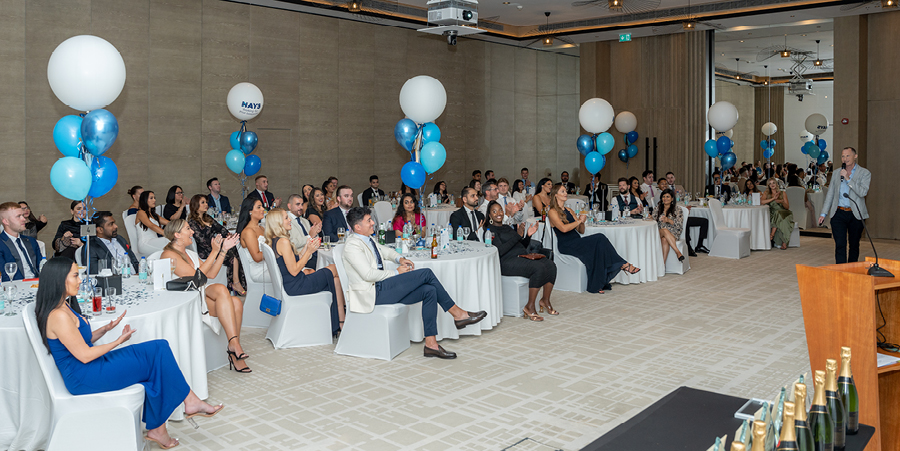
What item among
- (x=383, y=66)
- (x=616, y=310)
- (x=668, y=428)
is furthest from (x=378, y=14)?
(x=668, y=428)

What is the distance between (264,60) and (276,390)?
8.98 m

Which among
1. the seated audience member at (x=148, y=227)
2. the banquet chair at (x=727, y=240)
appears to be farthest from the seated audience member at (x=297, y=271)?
the banquet chair at (x=727, y=240)

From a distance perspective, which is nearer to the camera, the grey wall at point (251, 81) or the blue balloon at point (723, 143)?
the grey wall at point (251, 81)

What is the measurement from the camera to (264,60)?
12.7m

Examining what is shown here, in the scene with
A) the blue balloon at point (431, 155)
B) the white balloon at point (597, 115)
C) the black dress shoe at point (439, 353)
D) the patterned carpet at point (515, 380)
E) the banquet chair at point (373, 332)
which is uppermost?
the white balloon at point (597, 115)

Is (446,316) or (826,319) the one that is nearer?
(826,319)

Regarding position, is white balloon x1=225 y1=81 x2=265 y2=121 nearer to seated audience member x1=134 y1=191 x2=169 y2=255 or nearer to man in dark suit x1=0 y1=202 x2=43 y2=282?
seated audience member x1=134 y1=191 x2=169 y2=255

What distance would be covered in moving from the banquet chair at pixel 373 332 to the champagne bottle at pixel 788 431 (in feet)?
13.5

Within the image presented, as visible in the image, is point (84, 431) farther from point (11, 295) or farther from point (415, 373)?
point (415, 373)

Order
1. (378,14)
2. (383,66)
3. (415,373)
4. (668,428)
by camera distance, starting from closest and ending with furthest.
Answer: (668,428)
(415,373)
(378,14)
(383,66)

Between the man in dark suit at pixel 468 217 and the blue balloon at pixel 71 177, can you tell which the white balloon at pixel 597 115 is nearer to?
the man in dark suit at pixel 468 217

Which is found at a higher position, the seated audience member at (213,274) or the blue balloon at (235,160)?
the blue balloon at (235,160)

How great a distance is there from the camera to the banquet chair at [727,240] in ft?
36.2

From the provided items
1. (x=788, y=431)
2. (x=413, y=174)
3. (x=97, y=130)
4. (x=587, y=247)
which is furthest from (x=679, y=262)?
(x=788, y=431)
